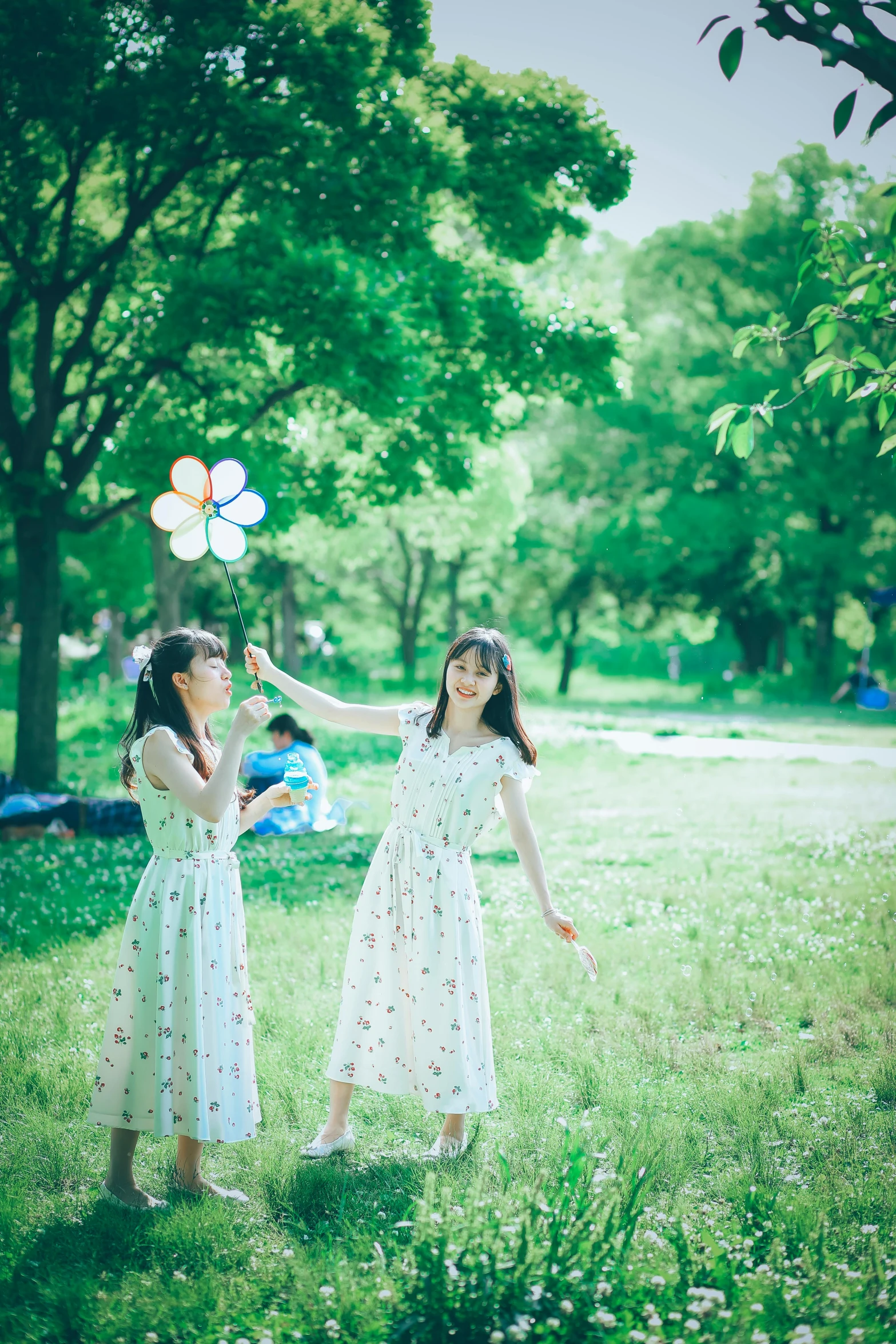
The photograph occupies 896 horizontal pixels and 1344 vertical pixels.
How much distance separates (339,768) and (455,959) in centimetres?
1109

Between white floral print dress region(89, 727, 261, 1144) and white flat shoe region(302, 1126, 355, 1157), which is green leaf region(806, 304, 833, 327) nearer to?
white floral print dress region(89, 727, 261, 1144)

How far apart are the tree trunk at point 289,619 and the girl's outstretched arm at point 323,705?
83.9 ft

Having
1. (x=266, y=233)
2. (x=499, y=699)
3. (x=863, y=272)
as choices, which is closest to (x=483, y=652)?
(x=499, y=699)

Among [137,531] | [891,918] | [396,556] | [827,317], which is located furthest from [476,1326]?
[396,556]

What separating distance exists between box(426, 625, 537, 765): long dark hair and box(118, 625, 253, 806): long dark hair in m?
0.96

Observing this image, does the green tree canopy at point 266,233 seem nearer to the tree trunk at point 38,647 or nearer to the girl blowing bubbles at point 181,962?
the tree trunk at point 38,647

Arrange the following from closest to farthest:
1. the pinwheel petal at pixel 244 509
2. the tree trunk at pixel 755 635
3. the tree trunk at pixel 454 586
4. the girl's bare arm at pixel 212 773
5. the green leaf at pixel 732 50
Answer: the green leaf at pixel 732 50 < the girl's bare arm at pixel 212 773 < the pinwheel petal at pixel 244 509 < the tree trunk at pixel 454 586 < the tree trunk at pixel 755 635

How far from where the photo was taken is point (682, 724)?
21562 mm

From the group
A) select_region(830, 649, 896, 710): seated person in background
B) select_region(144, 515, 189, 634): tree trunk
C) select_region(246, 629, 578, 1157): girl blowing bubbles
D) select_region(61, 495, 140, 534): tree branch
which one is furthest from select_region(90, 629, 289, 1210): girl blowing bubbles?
select_region(830, 649, 896, 710): seated person in background

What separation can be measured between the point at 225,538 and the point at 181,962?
182 cm

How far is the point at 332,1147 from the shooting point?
13.4 ft

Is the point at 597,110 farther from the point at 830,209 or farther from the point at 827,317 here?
the point at 830,209

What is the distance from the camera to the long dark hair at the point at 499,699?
13.4ft

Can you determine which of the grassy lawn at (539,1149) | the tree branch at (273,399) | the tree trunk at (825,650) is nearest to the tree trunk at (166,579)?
the tree branch at (273,399)
